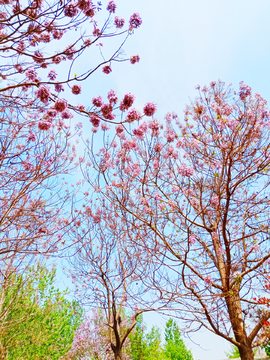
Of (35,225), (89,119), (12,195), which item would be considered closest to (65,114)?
(89,119)

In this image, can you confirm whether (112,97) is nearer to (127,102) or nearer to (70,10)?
(127,102)

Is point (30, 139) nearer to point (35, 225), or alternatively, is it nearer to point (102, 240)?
point (35, 225)

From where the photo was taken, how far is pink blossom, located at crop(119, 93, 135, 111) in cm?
376

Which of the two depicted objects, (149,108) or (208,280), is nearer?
(149,108)

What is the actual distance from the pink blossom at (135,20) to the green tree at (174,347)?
2226 cm

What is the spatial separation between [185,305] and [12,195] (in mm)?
4316

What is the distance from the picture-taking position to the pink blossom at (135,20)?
3.63m

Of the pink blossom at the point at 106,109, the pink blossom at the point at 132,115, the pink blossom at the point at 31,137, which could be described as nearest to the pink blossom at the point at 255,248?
the pink blossom at the point at 132,115

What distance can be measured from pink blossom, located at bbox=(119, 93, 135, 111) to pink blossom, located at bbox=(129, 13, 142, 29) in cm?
95

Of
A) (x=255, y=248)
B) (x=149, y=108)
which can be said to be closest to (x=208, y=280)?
(x=255, y=248)

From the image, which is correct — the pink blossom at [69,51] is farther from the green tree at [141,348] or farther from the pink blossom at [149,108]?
the green tree at [141,348]

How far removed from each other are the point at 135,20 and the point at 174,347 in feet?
81.2

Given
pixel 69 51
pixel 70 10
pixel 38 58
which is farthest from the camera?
A: pixel 69 51

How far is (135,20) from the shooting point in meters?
3.64
